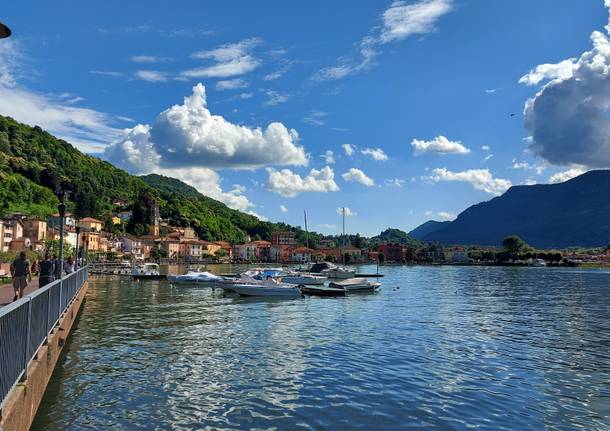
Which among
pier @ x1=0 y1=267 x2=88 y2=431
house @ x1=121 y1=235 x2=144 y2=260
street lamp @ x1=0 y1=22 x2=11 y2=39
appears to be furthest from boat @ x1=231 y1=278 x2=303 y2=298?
house @ x1=121 y1=235 x2=144 y2=260

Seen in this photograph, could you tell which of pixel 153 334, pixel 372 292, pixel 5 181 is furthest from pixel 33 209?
pixel 153 334

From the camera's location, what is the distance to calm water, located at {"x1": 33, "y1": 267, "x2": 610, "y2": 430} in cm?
1274

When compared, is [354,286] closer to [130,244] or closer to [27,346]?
[27,346]

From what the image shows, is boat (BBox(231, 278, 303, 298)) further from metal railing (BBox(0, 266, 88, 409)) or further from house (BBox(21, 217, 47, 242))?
house (BBox(21, 217, 47, 242))

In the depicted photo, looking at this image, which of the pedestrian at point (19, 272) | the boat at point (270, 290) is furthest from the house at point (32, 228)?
the pedestrian at point (19, 272)

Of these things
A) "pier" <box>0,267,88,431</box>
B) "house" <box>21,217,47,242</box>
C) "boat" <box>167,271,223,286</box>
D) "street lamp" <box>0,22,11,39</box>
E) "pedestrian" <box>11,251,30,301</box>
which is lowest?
"boat" <box>167,271,223,286</box>

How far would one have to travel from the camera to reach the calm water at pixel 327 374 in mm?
12742

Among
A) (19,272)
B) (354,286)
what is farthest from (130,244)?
(19,272)

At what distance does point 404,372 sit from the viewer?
693 inches

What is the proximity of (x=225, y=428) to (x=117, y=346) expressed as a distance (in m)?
11.4

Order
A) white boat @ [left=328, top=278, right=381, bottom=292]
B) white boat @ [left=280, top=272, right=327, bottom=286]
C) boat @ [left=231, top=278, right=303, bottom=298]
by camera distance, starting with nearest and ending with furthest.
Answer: boat @ [left=231, top=278, right=303, bottom=298] → white boat @ [left=328, top=278, right=381, bottom=292] → white boat @ [left=280, top=272, right=327, bottom=286]

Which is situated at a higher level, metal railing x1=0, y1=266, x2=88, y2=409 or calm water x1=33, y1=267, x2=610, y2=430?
metal railing x1=0, y1=266, x2=88, y2=409

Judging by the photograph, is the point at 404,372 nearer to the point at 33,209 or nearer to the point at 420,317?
the point at 420,317

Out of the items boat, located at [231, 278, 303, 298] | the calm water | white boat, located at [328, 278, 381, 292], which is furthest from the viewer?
white boat, located at [328, 278, 381, 292]
